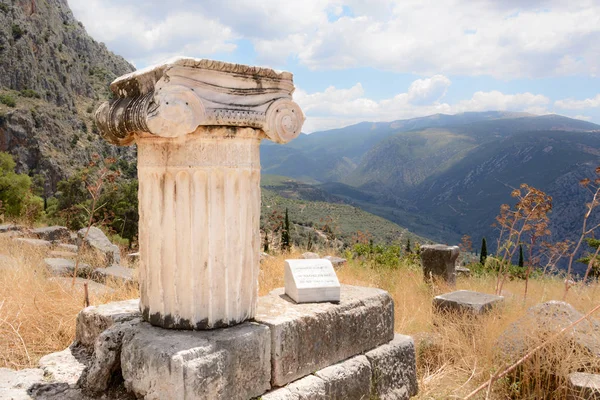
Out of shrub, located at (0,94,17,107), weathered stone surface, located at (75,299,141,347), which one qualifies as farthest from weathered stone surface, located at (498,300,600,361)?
shrub, located at (0,94,17,107)

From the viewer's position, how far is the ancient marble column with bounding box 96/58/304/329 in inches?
100

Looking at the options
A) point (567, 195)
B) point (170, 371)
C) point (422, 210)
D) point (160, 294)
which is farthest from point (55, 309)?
point (422, 210)

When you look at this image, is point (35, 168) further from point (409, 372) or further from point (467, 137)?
point (467, 137)

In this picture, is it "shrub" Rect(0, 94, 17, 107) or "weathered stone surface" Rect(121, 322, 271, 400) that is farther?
"shrub" Rect(0, 94, 17, 107)

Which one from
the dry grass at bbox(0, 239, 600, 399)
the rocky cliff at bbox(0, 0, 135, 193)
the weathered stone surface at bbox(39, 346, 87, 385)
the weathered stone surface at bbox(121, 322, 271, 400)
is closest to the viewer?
the weathered stone surface at bbox(121, 322, 271, 400)

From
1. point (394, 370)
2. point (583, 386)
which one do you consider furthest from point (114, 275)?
point (583, 386)

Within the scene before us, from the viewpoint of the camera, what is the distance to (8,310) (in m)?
3.90

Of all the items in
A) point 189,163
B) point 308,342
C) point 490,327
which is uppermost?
point 189,163

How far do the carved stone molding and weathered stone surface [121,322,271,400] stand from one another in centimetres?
108

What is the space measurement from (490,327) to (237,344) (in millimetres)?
3321

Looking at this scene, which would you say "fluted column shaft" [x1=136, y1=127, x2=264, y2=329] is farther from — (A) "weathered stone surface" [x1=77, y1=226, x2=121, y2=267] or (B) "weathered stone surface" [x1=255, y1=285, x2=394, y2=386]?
(A) "weathered stone surface" [x1=77, y1=226, x2=121, y2=267]

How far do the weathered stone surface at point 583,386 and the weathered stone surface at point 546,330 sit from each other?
271mm

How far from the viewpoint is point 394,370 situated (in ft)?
11.6

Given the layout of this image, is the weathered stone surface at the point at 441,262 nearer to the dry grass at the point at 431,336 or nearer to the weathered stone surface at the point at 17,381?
the dry grass at the point at 431,336
